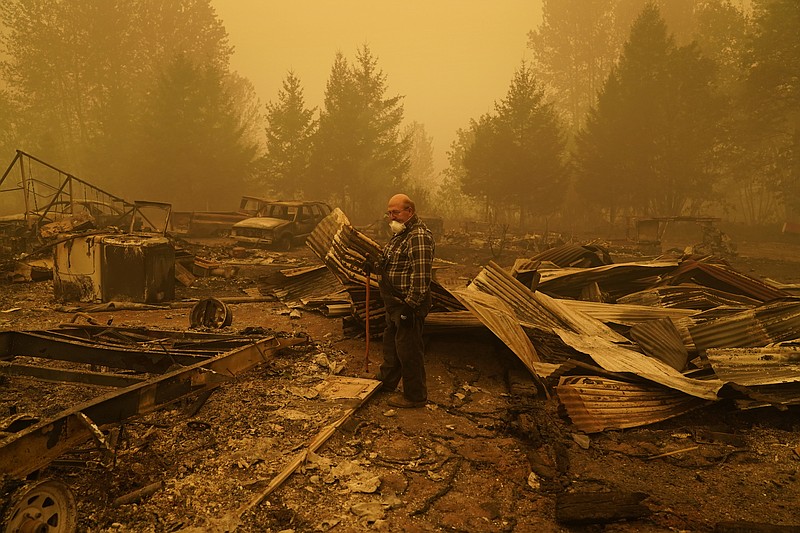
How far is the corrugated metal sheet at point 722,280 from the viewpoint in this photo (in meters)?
7.22

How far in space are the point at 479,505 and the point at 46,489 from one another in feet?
8.10

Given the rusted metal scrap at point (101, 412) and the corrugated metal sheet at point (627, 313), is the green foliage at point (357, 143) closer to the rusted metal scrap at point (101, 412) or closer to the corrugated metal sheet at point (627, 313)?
the corrugated metal sheet at point (627, 313)

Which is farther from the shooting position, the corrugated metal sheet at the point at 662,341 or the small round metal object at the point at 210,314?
the small round metal object at the point at 210,314

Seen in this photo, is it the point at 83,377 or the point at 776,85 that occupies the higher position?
the point at 776,85

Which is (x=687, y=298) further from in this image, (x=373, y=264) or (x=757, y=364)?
(x=373, y=264)

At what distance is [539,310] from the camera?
625 centimetres

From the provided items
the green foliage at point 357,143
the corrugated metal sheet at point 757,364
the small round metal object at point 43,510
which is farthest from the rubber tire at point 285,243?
the small round metal object at point 43,510

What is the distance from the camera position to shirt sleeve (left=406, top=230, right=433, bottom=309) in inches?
178

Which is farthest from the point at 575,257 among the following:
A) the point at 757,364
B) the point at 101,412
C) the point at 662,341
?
the point at 101,412

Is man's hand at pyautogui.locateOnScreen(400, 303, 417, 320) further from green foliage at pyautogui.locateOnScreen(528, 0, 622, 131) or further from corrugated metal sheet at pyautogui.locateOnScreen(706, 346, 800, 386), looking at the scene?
green foliage at pyautogui.locateOnScreen(528, 0, 622, 131)

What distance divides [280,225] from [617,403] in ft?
46.5

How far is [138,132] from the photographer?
29.8 meters

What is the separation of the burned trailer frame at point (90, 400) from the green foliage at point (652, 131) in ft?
87.4

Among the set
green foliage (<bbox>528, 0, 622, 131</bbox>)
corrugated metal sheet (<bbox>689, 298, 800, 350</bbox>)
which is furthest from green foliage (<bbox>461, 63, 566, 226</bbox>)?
corrugated metal sheet (<bbox>689, 298, 800, 350</bbox>)
